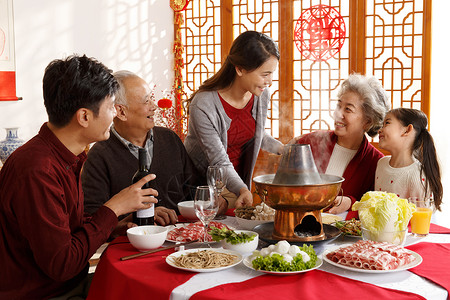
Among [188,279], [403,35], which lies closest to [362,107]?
[188,279]

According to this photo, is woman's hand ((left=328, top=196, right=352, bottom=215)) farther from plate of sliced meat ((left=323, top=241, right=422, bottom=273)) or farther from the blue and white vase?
the blue and white vase

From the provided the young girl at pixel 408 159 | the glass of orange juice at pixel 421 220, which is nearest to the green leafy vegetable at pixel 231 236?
the glass of orange juice at pixel 421 220

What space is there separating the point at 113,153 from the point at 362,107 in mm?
1365

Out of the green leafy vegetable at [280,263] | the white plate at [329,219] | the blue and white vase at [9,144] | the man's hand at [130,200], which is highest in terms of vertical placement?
the blue and white vase at [9,144]

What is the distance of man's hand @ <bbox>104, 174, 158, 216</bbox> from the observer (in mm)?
1809

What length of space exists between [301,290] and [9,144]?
3.36m

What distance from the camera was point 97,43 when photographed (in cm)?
529

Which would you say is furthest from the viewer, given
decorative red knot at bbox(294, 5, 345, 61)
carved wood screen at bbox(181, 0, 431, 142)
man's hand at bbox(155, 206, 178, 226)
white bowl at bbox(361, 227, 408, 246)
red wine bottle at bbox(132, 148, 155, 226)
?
decorative red knot at bbox(294, 5, 345, 61)

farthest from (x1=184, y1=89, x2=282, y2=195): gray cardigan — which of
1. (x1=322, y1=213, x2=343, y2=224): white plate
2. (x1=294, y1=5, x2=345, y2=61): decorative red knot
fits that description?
(x1=294, y1=5, x2=345, y2=61): decorative red knot

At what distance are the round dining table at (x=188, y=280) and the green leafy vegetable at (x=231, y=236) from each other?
4.1 inches

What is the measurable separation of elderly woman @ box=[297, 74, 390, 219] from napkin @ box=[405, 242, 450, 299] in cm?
93

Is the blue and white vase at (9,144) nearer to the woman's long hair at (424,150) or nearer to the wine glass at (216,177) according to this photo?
the wine glass at (216,177)

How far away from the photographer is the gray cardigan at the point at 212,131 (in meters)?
2.75

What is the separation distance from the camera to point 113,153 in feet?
8.13
